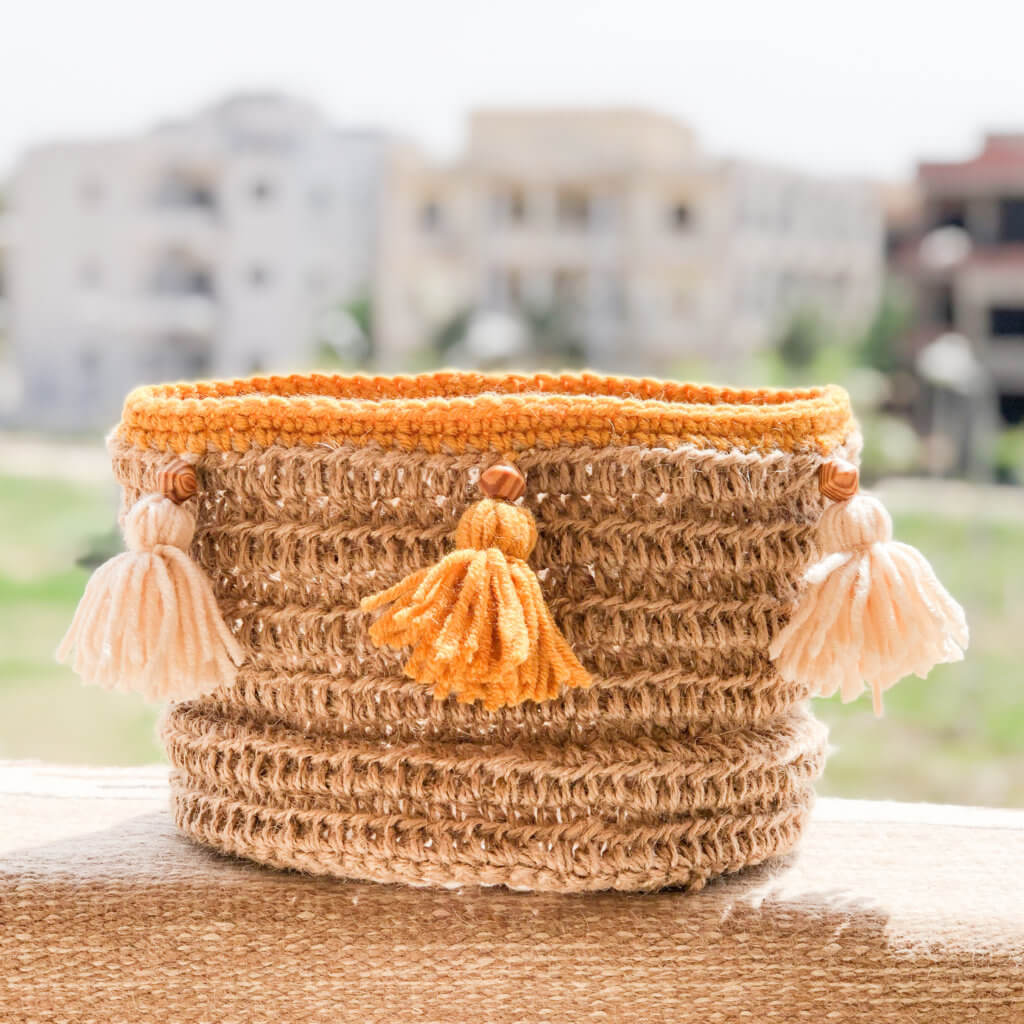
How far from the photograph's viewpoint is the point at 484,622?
0.49 metres

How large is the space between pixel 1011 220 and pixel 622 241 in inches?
93.9

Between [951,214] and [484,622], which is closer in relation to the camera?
[484,622]

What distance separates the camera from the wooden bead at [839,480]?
1.84 ft

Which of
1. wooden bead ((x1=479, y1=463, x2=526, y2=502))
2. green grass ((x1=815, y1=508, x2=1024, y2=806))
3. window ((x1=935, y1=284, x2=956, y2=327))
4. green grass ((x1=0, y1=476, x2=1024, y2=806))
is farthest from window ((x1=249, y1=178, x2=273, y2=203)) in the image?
wooden bead ((x1=479, y1=463, x2=526, y2=502))

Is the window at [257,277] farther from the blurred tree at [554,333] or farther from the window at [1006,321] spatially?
the window at [1006,321]

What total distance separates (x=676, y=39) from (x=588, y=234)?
155 centimetres

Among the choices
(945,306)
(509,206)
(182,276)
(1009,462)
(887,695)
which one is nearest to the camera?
(887,695)

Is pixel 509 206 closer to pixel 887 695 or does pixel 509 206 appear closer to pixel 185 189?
pixel 185 189

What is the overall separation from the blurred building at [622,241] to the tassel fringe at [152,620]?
22.5 ft

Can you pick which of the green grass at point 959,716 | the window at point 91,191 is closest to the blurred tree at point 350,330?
the window at point 91,191

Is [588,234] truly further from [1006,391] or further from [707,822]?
[707,822]

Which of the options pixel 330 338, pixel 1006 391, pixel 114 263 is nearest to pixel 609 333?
pixel 330 338

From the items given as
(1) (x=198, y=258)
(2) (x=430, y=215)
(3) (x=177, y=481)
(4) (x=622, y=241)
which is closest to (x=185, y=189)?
(1) (x=198, y=258)

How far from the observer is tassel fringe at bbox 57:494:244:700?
1.78ft
